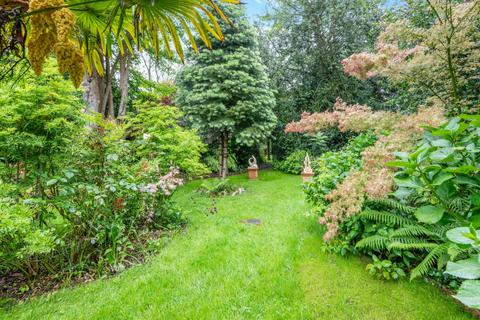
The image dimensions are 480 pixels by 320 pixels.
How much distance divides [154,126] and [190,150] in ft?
2.65

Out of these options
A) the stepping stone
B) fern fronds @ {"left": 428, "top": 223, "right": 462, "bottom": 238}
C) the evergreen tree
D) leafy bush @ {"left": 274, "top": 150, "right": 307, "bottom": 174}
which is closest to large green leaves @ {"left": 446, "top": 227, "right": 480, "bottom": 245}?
fern fronds @ {"left": 428, "top": 223, "right": 462, "bottom": 238}

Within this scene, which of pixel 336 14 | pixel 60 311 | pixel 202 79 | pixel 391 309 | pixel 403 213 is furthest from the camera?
pixel 336 14

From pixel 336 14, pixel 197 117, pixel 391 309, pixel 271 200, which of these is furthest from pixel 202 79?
pixel 391 309

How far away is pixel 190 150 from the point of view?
4.95 metres

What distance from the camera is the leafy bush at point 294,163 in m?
9.29

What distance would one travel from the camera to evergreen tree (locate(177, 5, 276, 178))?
698cm

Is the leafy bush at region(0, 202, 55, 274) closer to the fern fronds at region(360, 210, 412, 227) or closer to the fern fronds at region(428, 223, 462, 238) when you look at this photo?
the fern fronds at region(360, 210, 412, 227)

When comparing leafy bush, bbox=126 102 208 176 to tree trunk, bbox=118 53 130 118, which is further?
tree trunk, bbox=118 53 130 118

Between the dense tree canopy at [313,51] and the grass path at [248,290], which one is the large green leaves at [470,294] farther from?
the dense tree canopy at [313,51]

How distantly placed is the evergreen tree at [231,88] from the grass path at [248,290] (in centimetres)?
443

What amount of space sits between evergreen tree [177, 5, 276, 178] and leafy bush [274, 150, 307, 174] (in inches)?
91.3

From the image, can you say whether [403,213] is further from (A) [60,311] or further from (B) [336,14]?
(B) [336,14]

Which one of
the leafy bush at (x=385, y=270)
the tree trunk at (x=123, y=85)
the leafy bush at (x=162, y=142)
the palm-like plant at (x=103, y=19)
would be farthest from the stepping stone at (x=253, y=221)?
the tree trunk at (x=123, y=85)

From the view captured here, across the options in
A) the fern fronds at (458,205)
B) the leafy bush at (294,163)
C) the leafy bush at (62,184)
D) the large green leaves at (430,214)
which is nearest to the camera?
the large green leaves at (430,214)
